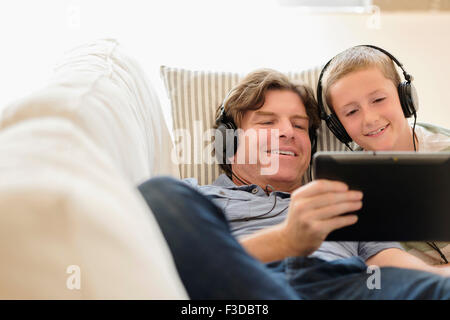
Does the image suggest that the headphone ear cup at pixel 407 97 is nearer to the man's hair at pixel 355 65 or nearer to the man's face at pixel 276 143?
the man's hair at pixel 355 65

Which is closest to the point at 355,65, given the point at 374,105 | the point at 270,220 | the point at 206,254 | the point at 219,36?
the point at 374,105

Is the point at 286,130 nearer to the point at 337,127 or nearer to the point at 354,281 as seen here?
the point at 337,127

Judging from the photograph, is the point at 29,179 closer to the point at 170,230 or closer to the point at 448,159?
the point at 170,230

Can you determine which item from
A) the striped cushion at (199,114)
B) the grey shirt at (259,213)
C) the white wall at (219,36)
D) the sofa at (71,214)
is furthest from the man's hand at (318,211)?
the white wall at (219,36)

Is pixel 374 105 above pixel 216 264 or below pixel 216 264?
above

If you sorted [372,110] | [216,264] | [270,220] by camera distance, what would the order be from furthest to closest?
[372,110] < [270,220] < [216,264]

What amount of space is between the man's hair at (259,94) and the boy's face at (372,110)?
11 cm

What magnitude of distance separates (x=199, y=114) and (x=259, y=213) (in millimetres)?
573

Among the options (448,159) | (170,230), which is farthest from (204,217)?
(448,159)

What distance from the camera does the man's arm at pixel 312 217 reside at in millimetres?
804

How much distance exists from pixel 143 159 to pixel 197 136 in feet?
2.30

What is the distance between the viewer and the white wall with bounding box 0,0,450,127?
7.22ft

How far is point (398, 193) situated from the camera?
2.75 ft
